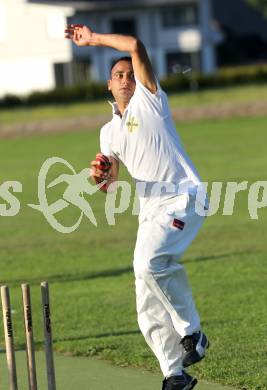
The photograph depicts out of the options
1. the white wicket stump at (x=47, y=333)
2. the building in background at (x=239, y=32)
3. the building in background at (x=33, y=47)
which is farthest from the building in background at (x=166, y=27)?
the white wicket stump at (x=47, y=333)

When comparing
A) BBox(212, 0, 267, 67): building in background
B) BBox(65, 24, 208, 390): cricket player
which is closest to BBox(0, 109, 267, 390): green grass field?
BBox(65, 24, 208, 390): cricket player

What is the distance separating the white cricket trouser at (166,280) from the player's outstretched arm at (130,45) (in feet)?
2.81

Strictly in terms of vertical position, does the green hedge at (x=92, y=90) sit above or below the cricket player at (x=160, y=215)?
below

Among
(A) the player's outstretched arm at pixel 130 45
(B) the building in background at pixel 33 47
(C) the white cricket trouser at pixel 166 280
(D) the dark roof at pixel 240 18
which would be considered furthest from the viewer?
(D) the dark roof at pixel 240 18

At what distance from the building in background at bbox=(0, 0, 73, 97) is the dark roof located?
24.5 meters

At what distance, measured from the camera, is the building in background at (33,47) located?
72500 mm

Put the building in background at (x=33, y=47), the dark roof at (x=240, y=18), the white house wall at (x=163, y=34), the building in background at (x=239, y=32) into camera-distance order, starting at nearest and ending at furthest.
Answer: the building in background at (x=33, y=47), the white house wall at (x=163, y=34), the building in background at (x=239, y=32), the dark roof at (x=240, y=18)

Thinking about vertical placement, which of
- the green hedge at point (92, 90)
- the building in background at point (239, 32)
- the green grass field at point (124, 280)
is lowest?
the building in background at point (239, 32)

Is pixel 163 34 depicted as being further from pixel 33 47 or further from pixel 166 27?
pixel 33 47

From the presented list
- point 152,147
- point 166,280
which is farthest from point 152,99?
point 166,280

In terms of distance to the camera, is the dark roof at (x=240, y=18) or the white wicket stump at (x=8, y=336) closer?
the white wicket stump at (x=8, y=336)

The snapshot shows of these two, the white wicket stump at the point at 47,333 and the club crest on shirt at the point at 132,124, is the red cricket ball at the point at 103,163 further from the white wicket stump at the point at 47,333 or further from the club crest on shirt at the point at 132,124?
the white wicket stump at the point at 47,333

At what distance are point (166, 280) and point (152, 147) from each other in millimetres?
921

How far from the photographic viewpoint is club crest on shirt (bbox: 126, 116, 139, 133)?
24.7 ft
